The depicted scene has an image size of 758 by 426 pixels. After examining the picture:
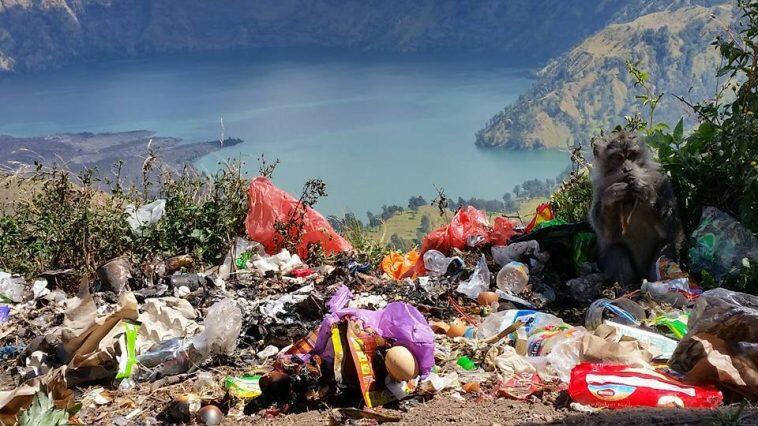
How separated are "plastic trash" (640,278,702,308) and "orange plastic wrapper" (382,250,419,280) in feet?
5.87

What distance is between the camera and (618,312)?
13.3ft

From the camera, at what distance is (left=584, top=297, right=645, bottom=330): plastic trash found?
4.03 m

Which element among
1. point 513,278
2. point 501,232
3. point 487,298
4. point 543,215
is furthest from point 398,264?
point 543,215

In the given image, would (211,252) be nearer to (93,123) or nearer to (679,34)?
(93,123)

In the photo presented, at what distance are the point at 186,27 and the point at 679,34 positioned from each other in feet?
224

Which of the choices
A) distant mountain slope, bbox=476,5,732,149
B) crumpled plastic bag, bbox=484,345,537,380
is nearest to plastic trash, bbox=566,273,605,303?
crumpled plastic bag, bbox=484,345,537,380

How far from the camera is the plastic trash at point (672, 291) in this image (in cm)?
439

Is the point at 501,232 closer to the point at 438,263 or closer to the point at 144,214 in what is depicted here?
the point at 438,263

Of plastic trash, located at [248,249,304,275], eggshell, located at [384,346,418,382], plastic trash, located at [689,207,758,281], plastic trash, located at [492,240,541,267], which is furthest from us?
plastic trash, located at [248,249,304,275]

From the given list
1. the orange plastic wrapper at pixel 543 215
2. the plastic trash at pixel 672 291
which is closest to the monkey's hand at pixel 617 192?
the plastic trash at pixel 672 291

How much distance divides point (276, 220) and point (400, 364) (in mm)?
3032

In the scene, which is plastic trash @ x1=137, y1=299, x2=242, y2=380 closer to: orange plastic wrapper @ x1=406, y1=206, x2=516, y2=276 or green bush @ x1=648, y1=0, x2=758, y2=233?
orange plastic wrapper @ x1=406, y1=206, x2=516, y2=276

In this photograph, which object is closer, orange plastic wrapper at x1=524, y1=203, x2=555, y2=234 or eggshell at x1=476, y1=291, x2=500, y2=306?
eggshell at x1=476, y1=291, x2=500, y2=306

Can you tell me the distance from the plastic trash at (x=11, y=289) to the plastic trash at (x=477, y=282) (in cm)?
315
